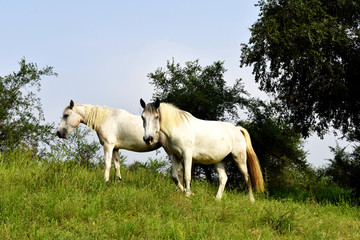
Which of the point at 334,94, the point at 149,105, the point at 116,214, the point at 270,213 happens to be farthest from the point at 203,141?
the point at 334,94

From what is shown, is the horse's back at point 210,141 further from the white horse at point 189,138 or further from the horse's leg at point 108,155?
the horse's leg at point 108,155

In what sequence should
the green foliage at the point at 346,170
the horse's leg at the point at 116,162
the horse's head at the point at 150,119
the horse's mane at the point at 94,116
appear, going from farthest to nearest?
the green foliage at the point at 346,170
the horse's mane at the point at 94,116
the horse's leg at the point at 116,162
the horse's head at the point at 150,119

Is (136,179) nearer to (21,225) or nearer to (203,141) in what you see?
(203,141)

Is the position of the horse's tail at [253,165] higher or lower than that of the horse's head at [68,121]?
lower

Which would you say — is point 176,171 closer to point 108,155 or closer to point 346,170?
point 108,155

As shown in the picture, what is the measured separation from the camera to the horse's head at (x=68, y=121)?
11.6 m

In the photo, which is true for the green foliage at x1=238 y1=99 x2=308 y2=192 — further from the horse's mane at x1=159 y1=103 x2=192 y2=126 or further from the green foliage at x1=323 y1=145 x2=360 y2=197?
the horse's mane at x1=159 y1=103 x2=192 y2=126

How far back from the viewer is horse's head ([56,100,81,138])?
38.2ft

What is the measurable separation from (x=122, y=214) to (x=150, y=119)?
2.14 meters

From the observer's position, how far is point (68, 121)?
38.3ft

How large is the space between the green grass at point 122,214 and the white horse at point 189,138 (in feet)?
2.71

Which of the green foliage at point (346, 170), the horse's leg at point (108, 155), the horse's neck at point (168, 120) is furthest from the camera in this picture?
the green foliage at point (346, 170)

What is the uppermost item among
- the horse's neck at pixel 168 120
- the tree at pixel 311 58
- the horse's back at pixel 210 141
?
the tree at pixel 311 58

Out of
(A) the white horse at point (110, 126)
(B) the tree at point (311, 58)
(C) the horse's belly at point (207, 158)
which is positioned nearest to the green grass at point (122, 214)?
(C) the horse's belly at point (207, 158)
